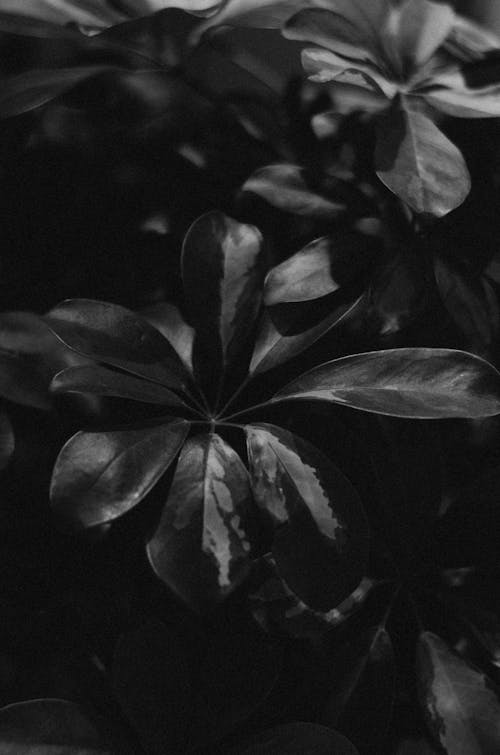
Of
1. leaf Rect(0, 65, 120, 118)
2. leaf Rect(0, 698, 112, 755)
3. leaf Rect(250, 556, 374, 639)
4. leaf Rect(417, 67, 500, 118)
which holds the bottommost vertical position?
leaf Rect(0, 698, 112, 755)

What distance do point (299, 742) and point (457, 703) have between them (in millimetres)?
116

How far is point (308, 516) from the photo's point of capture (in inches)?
19.3

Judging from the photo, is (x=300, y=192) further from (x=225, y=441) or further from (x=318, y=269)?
(x=225, y=441)

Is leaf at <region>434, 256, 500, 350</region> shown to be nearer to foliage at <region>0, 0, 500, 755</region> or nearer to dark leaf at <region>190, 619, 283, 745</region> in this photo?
foliage at <region>0, 0, 500, 755</region>

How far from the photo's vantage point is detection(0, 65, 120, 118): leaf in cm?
63

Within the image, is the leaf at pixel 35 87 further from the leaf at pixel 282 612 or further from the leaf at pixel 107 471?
the leaf at pixel 282 612

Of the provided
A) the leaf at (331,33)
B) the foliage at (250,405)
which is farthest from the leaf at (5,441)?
the leaf at (331,33)

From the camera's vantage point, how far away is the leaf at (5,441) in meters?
0.53

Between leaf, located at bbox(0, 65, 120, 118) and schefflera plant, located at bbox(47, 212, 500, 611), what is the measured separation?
0.19 m

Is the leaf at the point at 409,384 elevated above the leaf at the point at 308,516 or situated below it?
above

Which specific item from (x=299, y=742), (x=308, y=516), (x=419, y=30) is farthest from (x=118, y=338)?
(x=419, y=30)

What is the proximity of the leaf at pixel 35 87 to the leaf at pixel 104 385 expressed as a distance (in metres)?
0.26

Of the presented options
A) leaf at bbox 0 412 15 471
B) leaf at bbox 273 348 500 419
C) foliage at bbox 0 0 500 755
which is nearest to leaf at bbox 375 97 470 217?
foliage at bbox 0 0 500 755

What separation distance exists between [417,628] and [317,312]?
267 mm
